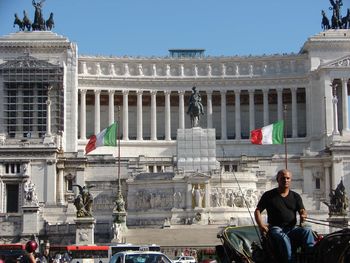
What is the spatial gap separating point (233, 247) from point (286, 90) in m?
94.0

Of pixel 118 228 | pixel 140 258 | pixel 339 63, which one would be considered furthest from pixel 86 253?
pixel 339 63

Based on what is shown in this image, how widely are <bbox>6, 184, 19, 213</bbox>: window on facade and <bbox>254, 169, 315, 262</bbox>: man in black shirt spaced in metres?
77.4

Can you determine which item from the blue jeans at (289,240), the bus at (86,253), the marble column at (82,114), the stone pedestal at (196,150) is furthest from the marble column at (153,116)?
the blue jeans at (289,240)

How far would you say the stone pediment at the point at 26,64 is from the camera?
98.1 m

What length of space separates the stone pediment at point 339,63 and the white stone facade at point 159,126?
140mm

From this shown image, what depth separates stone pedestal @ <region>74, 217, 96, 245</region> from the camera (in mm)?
69500

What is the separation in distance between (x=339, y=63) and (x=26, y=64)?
37160 millimetres

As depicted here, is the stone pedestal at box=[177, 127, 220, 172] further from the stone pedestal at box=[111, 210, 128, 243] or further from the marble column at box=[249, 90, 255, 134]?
the marble column at box=[249, 90, 255, 134]

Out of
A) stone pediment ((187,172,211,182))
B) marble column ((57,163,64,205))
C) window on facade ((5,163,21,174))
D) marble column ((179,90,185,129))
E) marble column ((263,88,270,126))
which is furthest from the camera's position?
marble column ((179,90,185,129))

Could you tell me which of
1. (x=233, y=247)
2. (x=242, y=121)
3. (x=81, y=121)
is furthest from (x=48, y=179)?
(x=233, y=247)

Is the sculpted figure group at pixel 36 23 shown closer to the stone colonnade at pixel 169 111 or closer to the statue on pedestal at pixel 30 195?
the stone colonnade at pixel 169 111

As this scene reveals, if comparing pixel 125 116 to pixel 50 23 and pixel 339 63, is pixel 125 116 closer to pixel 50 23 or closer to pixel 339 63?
pixel 50 23

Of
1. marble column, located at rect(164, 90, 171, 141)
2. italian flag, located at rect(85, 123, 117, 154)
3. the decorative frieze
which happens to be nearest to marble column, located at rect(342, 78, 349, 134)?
the decorative frieze

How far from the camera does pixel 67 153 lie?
306 ft
